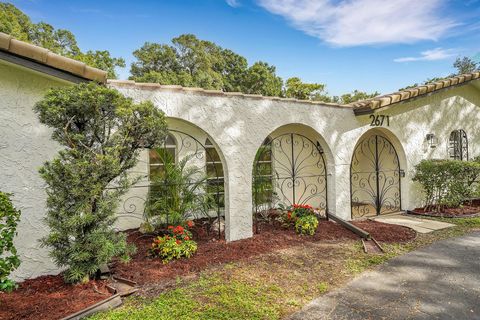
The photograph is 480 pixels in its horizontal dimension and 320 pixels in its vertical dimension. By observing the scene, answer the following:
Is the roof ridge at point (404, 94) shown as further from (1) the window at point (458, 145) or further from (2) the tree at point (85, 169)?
(2) the tree at point (85, 169)

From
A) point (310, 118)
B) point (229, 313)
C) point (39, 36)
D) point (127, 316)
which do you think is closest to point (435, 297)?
point (229, 313)

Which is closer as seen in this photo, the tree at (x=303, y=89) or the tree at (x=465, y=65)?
the tree at (x=465, y=65)

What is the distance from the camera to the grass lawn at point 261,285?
356 cm

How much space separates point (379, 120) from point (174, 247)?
7.40 m

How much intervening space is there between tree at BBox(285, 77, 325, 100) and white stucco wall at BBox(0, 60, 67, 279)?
76.5ft

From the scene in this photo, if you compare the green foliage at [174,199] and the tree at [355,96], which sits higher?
the tree at [355,96]

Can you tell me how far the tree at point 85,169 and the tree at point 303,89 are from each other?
23.2m

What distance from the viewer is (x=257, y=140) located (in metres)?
6.70

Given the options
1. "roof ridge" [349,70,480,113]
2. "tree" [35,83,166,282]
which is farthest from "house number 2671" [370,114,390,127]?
"tree" [35,83,166,282]

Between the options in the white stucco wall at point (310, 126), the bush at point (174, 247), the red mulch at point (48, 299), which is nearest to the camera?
the red mulch at point (48, 299)

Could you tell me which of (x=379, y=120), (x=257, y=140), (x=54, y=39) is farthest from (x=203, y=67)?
(x=257, y=140)

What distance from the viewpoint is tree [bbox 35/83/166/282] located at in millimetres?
3752

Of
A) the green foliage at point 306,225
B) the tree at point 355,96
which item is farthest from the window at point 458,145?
the tree at point 355,96

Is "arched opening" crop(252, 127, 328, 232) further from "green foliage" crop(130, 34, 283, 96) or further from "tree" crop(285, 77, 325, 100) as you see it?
"tree" crop(285, 77, 325, 100)
